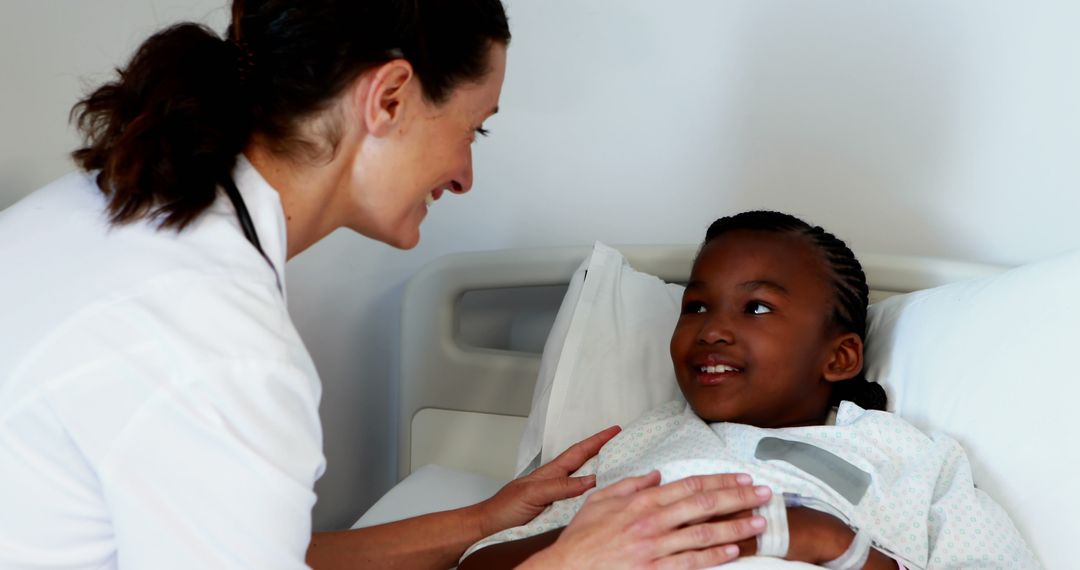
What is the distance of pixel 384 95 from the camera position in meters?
1.14

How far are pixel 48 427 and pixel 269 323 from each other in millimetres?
211

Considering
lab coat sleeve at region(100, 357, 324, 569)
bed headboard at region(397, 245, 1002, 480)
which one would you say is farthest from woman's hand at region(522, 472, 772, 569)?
bed headboard at region(397, 245, 1002, 480)

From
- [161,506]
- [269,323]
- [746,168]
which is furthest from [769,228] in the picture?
[161,506]

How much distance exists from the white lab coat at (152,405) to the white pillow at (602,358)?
2.33ft

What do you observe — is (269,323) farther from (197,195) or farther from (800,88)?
(800,88)

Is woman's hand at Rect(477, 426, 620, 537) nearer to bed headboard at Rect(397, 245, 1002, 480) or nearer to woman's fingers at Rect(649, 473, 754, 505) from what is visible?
woman's fingers at Rect(649, 473, 754, 505)

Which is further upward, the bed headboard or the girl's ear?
the girl's ear

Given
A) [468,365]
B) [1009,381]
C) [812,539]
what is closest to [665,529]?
[812,539]

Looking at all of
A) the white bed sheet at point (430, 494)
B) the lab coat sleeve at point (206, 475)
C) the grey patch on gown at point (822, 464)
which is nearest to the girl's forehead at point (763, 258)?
the grey patch on gown at point (822, 464)

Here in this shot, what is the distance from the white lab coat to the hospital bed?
0.73 metres

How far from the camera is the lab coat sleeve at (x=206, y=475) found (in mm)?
907

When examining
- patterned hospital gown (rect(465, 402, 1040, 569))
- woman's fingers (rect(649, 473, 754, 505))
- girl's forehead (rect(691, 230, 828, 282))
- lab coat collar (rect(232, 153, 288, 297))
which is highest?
lab coat collar (rect(232, 153, 288, 297))

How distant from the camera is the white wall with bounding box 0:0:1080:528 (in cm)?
182

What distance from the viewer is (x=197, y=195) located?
3.41ft
